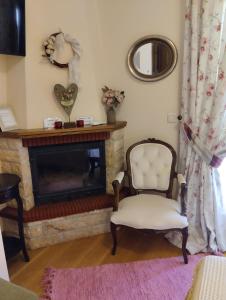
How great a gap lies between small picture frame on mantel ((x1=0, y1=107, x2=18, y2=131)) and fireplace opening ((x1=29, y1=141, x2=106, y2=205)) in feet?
1.01

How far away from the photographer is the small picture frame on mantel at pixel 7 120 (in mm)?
2490

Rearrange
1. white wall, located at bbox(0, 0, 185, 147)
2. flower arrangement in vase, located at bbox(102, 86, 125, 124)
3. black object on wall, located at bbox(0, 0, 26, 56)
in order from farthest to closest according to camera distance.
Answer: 1. flower arrangement in vase, located at bbox(102, 86, 125, 124)
2. white wall, located at bbox(0, 0, 185, 147)
3. black object on wall, located at bbox(0, 0, 26, 56)

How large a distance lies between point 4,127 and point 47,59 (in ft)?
2.47

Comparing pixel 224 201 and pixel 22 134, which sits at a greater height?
pixel 22 134

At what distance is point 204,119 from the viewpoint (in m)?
2.49

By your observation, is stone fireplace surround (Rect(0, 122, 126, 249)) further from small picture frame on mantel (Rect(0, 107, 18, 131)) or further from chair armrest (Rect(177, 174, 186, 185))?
chair armrest (Rect(177, 174, 186, 185))

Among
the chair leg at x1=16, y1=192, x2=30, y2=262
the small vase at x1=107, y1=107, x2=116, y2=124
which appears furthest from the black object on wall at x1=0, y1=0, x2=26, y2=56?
the chair leg at x1=16, y1=192, x2=30, y2=262

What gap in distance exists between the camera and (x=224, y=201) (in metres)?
2.61

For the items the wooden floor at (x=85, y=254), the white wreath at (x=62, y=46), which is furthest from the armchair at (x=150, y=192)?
the white wreath at (x=62, y=46)

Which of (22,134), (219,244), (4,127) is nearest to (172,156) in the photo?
(219,244)

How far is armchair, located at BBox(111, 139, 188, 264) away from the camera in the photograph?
7.45ft

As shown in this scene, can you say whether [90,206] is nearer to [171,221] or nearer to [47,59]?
[171,221]

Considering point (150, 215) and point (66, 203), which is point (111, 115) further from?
point (150, 215)

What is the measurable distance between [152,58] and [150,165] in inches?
43.1
